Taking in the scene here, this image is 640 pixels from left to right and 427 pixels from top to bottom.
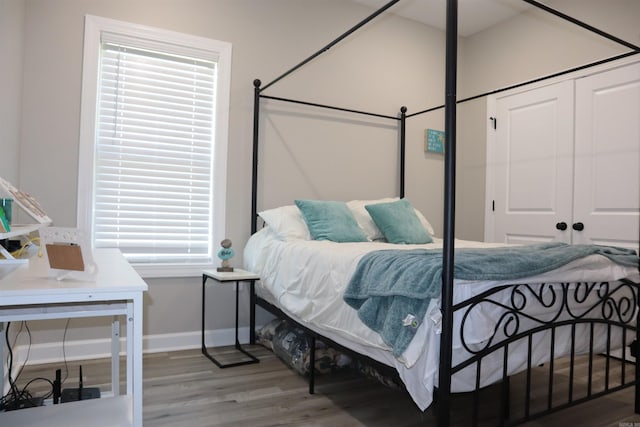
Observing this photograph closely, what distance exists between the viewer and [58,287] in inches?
43.4

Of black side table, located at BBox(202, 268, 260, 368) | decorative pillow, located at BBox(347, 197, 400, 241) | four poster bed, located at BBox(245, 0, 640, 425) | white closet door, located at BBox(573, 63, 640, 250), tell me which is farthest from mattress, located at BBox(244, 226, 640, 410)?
white closet door, located at BBox(573, 63, 640, 250)

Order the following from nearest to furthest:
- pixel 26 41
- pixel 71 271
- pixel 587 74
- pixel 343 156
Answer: pixel 71 271, pixel 26 41, pixel 587 74, pixel 343 156

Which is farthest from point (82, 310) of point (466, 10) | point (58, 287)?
point (466, 10)

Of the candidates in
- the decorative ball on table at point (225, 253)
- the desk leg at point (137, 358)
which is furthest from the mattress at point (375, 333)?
the desk leg at point (137, 358)

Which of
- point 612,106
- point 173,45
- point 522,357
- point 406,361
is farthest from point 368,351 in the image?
point 612,106

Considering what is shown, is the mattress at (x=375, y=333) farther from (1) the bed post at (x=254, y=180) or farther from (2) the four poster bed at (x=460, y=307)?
(1) the bed post at (x=254, y=180)

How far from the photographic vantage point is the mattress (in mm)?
1480

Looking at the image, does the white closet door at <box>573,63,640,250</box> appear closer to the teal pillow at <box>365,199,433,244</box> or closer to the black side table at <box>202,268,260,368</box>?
the teal pillow at <box>365,199,433,244</box>

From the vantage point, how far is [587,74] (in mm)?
3189

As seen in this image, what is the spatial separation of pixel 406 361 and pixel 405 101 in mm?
2955

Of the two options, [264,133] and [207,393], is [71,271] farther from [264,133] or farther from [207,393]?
[264,133]

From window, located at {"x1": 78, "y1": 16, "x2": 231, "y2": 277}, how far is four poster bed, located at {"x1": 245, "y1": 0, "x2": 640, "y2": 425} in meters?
1.04

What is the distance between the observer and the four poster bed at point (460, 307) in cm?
147

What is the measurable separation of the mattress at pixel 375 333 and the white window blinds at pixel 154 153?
724mm
